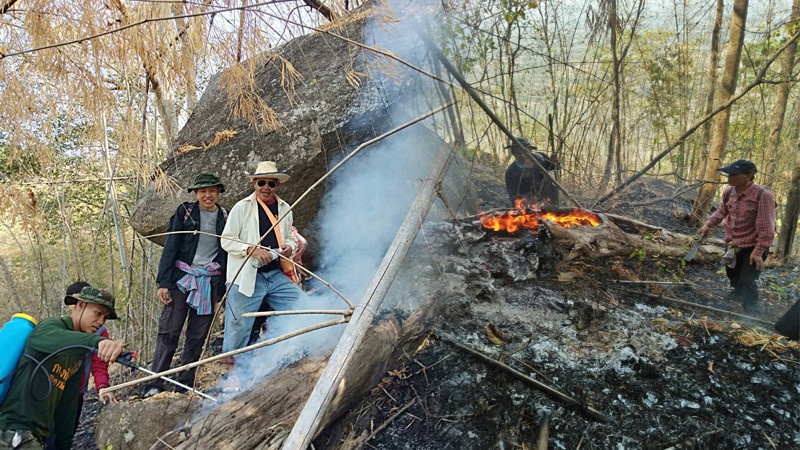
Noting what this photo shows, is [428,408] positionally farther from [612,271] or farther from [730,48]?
[730,48]

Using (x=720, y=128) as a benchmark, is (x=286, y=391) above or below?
below

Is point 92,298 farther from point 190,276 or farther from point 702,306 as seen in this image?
point 702,306

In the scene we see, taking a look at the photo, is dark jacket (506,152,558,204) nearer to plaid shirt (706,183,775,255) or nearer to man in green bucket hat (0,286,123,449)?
plaid shirt (706,183,775,255)

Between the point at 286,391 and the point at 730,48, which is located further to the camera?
the point at 730,48

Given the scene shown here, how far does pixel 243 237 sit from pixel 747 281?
4199 mm

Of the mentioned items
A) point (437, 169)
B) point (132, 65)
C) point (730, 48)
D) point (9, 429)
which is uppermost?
point (132, 65)

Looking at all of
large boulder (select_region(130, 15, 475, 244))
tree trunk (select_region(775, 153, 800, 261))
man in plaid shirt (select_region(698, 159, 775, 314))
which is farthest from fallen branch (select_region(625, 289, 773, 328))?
tree trunk (select_region(775, 153, 800, 261))

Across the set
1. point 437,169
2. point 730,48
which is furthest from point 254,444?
point 730,48

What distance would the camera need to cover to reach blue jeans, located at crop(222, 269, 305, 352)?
116 inches

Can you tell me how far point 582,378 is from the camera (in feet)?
8.57

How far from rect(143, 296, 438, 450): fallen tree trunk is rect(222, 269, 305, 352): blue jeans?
0.59 metres

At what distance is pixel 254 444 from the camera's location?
2113 millimetres

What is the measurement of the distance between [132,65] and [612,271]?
13.9 feet

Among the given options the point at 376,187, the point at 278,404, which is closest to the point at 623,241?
the point at 376,187
